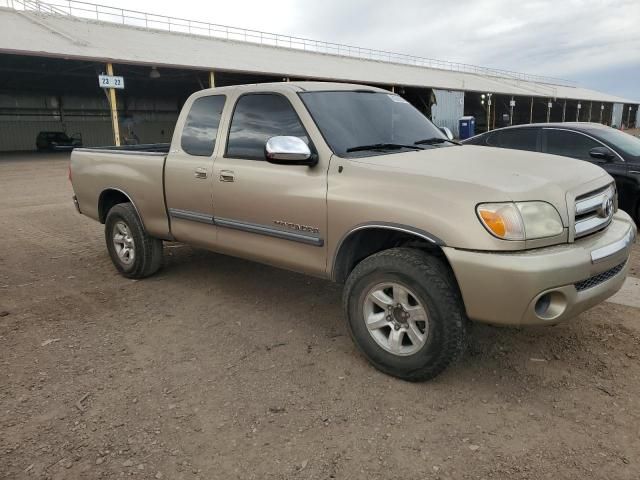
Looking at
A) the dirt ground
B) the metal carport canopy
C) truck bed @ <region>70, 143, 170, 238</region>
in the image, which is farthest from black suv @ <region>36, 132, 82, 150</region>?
the dirt ground

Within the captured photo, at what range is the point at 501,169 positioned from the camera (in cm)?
319

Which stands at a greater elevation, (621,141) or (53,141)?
(621,141)

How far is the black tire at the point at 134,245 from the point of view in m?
5.18

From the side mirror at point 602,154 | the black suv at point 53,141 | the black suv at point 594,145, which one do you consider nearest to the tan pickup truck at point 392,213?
the black suv at point 594,145

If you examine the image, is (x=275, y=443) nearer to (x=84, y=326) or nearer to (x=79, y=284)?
(x=84, y=326)

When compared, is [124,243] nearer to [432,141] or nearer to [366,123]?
[366,123]

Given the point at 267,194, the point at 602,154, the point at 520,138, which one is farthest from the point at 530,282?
the point at 520,138

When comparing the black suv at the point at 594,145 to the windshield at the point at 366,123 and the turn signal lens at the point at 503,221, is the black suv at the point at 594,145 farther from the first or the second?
the turn signal lens at the point at 503,221

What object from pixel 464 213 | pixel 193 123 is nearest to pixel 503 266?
pixel 464 213

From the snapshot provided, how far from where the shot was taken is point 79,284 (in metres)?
5.30

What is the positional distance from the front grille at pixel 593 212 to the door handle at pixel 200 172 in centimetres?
289

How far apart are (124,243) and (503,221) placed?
412 cm

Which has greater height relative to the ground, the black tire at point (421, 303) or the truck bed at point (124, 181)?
the truck bed at point (124, 181)

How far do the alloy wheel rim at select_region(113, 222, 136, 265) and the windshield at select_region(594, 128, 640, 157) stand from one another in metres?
6.43
